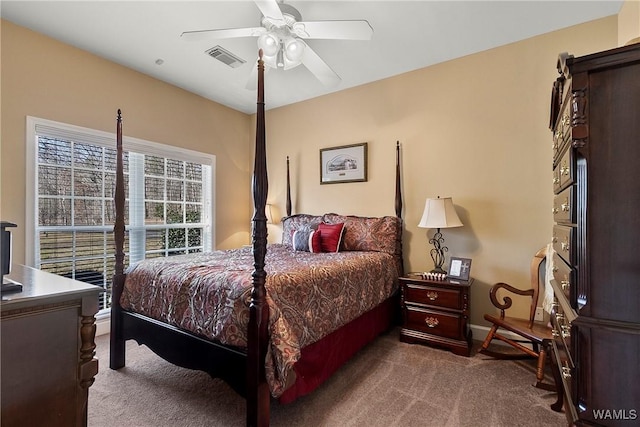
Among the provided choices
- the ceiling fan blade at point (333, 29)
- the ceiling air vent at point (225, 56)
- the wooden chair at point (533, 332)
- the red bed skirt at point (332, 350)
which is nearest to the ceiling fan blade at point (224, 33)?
the ceiling fan blade at point (333, 29)

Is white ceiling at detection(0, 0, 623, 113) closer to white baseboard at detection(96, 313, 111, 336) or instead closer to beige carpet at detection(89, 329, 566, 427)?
white baseboard at detection(96, 313, 111, 336)

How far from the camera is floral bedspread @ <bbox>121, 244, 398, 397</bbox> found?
61.6 inches

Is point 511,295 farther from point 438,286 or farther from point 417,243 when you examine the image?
point 417,243

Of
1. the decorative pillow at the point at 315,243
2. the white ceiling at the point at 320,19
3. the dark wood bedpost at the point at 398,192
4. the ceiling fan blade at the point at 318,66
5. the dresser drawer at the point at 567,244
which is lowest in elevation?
the decorative pillow at the point at 315,243

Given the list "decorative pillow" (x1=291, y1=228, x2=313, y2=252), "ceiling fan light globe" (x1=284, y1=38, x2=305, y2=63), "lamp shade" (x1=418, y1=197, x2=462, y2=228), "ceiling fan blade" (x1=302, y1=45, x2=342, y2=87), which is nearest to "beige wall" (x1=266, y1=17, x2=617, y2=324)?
"lamp shade" (x1=418, y1=197, x2=462, y2=228)

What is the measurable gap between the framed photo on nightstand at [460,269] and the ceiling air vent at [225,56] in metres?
2.90

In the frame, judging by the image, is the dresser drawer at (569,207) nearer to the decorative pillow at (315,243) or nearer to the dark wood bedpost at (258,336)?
the dark wood bedpost at (258,336)

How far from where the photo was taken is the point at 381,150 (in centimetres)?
351

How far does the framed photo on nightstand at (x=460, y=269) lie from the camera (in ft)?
8.73

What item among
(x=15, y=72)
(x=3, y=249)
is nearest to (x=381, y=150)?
(x=3, y=249)

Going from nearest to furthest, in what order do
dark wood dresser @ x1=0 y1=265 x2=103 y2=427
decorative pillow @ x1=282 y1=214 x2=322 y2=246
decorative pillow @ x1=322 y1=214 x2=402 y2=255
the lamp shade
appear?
dark wood dresser @ x1=0 y1=265 x2=103 y2=427, the lamp shade, decorative pillow @ x1=322 y1=214 x2=402 y2=255, decorative pillow @ x1=282 y1=214 x2=322 y2=246

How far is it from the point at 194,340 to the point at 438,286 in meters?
1.97

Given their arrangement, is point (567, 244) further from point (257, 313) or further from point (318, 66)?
point (318, 66)

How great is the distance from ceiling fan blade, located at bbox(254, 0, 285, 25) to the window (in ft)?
7.29
